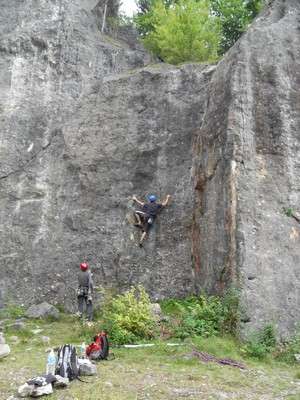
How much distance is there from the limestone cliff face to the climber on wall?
24cm

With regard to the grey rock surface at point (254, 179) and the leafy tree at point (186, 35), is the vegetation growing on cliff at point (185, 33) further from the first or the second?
the grey rock surface at point (254, 179)

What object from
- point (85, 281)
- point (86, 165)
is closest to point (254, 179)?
point (85, 281)

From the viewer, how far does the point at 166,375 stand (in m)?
8.46

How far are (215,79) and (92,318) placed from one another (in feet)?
25.0

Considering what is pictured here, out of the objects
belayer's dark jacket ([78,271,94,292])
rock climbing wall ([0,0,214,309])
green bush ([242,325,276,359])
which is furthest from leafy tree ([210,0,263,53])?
green bush ([242,325,276,359])

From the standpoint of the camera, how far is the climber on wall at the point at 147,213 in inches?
578

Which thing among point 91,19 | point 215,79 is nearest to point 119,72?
point 91,19

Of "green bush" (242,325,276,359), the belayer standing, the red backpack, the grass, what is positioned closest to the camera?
the grass

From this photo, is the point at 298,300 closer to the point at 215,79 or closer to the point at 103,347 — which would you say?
the point at 103,347

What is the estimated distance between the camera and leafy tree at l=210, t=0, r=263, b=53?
81.7 feet

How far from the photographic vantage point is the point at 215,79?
1509 centimetres

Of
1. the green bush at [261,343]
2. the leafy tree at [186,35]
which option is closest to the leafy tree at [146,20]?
the leafy tree at [186,35]

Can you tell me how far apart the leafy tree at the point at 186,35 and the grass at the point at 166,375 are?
13.4 metres

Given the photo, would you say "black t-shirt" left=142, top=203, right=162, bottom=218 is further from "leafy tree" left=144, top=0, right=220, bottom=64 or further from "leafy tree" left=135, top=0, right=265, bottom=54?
"leafy tree" left=135, top=0, right=265, bottom=54
